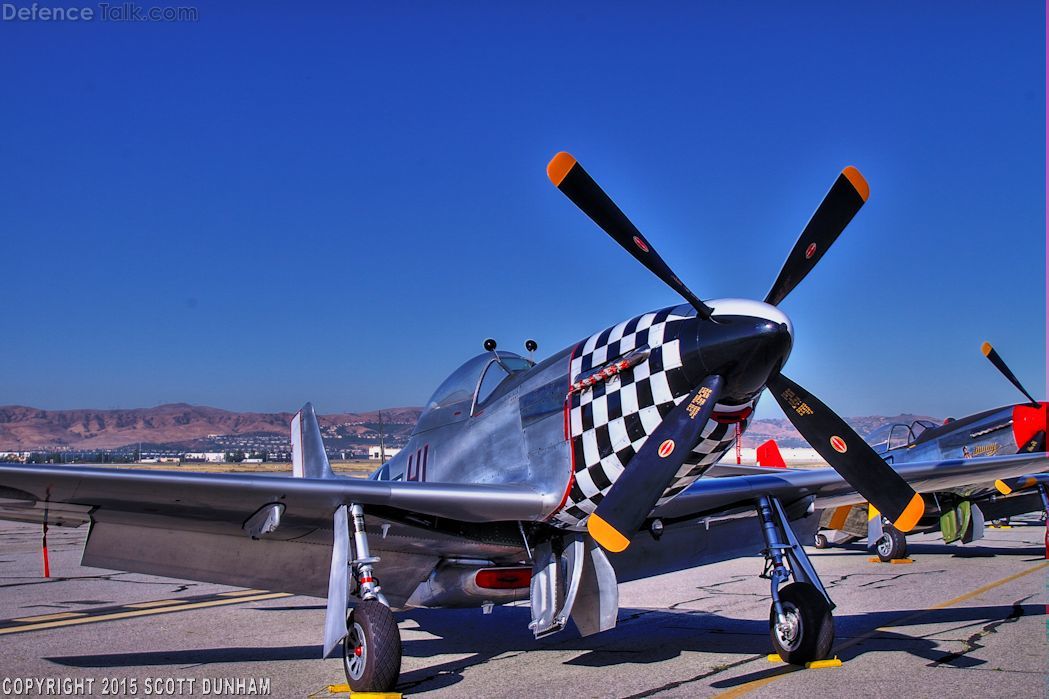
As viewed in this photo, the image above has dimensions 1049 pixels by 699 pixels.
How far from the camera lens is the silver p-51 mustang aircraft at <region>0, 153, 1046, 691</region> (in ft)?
17.7

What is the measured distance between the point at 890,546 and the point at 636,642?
367 inches

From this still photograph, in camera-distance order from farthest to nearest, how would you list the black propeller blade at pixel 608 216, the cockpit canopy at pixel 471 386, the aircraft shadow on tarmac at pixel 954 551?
the aircraft shadow on tarmac at pixel 954 551 < the cockpit canopy at pixel 471 386 < the black propeller blade at pixel 608 216

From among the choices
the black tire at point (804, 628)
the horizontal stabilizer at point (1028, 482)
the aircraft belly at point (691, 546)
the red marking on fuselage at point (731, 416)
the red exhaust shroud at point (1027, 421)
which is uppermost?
the red exhaust shroud at point (1027, 421)

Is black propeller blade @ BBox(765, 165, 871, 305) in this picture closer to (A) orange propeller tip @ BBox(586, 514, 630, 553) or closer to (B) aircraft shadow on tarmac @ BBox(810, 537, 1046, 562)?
(A) orange propeller tip @ BBox(586, 514, 630, 553)

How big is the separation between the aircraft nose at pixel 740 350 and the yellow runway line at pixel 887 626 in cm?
188

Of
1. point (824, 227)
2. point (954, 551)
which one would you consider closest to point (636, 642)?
point (824, 227)

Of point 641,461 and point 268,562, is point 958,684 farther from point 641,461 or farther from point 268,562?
point 268,562

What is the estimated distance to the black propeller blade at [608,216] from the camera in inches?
211

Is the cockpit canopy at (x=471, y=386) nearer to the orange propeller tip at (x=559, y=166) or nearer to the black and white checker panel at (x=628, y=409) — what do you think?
the black and white checker panel at (x=628, y=409)

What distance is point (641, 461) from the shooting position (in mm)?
5340

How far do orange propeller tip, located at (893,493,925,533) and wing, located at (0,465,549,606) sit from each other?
2.45 metres

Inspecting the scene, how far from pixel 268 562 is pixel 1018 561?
13199 millimetres

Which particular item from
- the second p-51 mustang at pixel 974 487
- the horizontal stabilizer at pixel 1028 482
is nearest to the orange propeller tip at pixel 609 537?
the second p-51 mustang at pixel 974 487

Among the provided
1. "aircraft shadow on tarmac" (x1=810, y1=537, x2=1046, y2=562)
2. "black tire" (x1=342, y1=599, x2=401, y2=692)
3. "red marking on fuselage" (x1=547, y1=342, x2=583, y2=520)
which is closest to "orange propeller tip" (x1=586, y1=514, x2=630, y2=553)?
"red marking on fuselage" (x1=547, y1=342, x2=583, y2=520)
